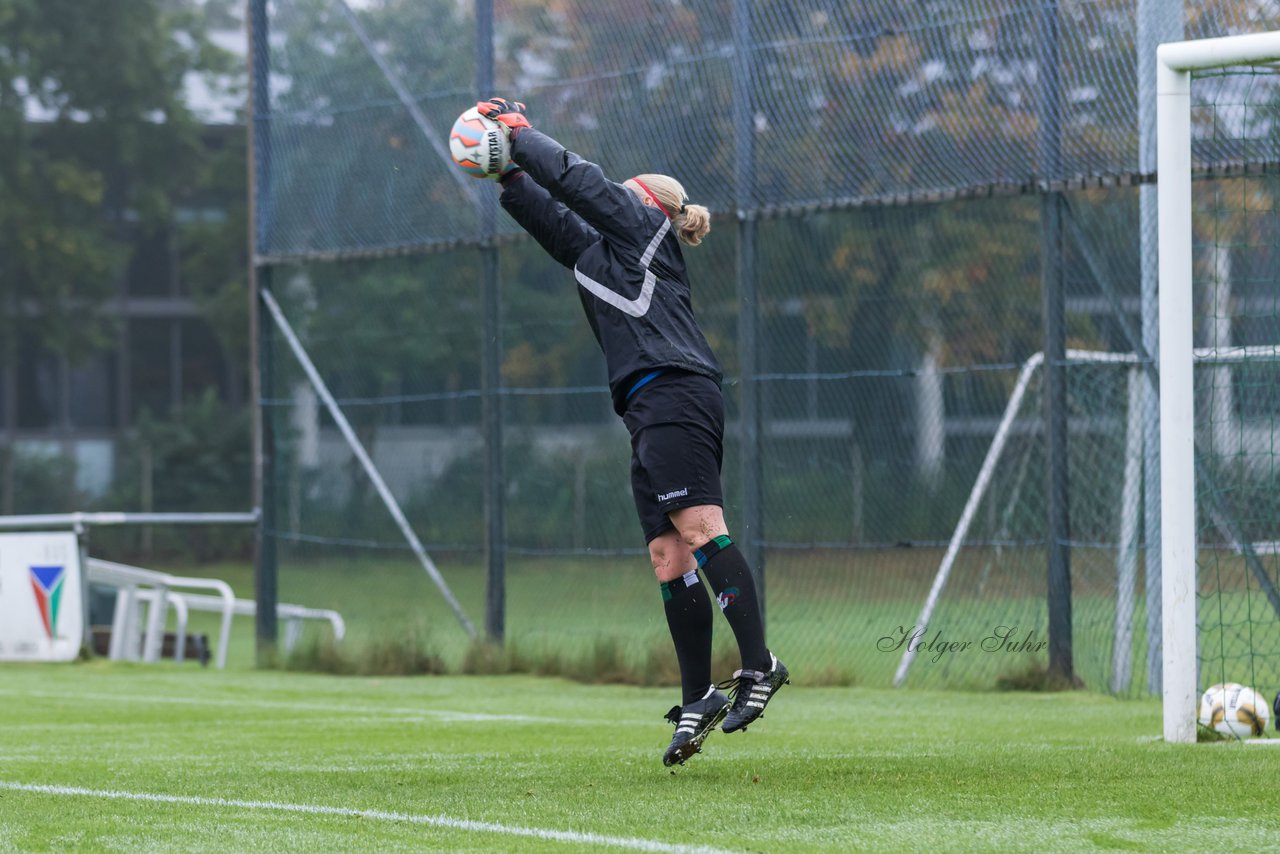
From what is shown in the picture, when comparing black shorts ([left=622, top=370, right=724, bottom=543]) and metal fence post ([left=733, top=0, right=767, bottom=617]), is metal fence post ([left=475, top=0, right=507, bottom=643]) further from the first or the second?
black shorts ([left=622, top=370, right=724, bottom=543])

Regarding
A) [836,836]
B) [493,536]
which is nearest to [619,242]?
[836,836]

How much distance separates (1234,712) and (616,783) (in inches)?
106

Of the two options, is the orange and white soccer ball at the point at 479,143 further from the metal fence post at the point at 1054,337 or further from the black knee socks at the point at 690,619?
the metal fence post at the point at 1054,337

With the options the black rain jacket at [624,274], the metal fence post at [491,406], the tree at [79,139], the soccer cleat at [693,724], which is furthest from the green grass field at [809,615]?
the tree at [79,139]

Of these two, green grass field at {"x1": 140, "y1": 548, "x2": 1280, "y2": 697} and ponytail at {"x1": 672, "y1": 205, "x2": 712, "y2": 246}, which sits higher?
ponytail at {"x1": 672, "y1": 205, "x2": 712, "y2": 246}

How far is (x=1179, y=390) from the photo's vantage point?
6586mm

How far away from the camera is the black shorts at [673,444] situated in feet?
18.6

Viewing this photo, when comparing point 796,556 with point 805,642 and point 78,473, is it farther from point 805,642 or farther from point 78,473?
point 78,473

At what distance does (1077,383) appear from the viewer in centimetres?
1093

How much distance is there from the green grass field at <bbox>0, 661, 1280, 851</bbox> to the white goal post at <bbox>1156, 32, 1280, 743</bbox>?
32 cm

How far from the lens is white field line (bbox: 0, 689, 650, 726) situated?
877cm

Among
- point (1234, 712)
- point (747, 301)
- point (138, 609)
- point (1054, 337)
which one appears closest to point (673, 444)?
point (1234, 712)

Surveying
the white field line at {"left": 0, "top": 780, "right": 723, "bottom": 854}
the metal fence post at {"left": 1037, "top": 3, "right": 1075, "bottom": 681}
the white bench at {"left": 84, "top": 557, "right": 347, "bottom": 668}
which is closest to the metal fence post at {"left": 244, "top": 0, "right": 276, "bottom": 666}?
the white bench at {"left": 84, "top": 557, "right": 347, "bottom": 668}

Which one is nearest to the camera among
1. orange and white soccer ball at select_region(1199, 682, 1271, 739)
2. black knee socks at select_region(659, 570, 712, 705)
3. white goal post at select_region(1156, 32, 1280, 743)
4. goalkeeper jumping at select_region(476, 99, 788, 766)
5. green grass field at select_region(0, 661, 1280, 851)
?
green grass field at select_region(0, 661, 1280, 851)
